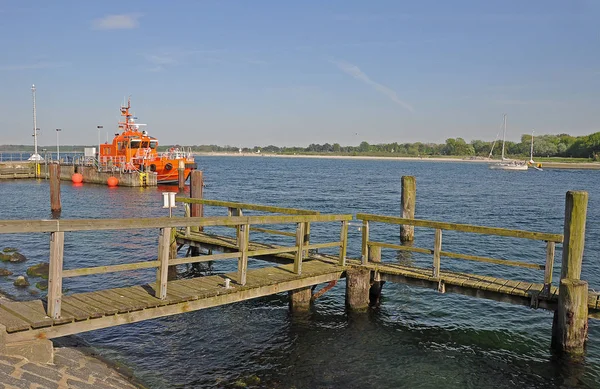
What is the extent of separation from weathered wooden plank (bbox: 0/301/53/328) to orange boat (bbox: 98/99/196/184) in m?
41.7

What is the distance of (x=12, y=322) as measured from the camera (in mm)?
6680

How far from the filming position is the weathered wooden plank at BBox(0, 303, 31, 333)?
6.50 meters

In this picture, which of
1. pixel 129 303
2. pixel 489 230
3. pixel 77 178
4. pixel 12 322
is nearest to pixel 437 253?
pixel 489 230

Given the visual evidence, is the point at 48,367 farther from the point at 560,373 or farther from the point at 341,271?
the point at 560,373

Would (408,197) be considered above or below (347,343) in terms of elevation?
above

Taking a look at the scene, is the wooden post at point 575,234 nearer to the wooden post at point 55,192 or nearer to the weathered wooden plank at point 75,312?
the weathered wooden plank at point 75,312

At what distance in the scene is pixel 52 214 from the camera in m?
30.4

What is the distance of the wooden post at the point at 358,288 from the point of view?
11.9 meters

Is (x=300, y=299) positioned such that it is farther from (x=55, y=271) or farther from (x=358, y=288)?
(x=55, y=271)

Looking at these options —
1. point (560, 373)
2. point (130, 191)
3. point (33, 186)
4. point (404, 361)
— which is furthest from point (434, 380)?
point (33, 186)

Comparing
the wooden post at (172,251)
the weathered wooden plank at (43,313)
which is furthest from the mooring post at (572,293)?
the wooden post at (172,251)

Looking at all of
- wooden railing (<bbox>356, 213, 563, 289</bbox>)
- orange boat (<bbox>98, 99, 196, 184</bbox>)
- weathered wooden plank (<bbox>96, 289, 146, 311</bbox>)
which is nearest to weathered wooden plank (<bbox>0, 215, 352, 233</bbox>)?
weathered wooden plank (<bbox>96, 289, 146, 311</bbox>)

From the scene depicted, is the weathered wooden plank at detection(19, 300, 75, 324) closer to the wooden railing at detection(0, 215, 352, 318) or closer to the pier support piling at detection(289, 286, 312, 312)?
the wooden railing at detection(0, 215, 352, 318)

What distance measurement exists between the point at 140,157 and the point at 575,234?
4499cm
